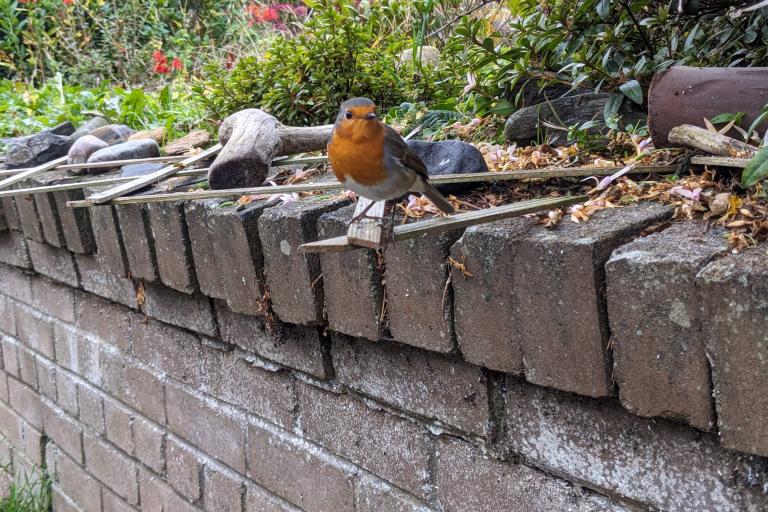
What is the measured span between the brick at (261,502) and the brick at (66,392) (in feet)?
5.09

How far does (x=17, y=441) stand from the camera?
180 inches

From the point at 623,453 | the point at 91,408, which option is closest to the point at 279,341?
the point at 623,453

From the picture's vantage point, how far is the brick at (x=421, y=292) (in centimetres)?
161

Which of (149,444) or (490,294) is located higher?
(490,294)

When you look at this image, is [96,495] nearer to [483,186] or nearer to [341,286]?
[341,286]

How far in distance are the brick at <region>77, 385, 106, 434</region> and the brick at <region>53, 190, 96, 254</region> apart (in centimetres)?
75

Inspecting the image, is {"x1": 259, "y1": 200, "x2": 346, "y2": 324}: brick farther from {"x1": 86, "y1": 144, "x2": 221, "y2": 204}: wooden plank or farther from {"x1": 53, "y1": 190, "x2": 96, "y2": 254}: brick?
{"x1": 53, "y1": 190, "x2": 96, "y2": 254}: brick

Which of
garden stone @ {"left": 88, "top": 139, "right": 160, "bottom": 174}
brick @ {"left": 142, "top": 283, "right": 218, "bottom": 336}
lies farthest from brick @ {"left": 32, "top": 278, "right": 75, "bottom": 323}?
brick @ {"left": 142, "top": 283, "right": 218, "bottom": 336}

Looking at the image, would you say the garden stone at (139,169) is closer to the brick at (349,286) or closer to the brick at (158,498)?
the brick at (158,498)

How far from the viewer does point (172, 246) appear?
2.46 m

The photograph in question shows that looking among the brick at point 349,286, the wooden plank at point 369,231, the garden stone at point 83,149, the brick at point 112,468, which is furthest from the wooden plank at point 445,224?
the garden stone at point 83,149

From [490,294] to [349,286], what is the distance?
45 cm

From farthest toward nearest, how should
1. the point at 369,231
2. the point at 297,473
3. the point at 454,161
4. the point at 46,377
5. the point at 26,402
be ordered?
the point at 26,402
the point at 46,377
the point at 297,473
the point at 454,161
the point at 369,231

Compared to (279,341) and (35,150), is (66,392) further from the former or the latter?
(279,341)
